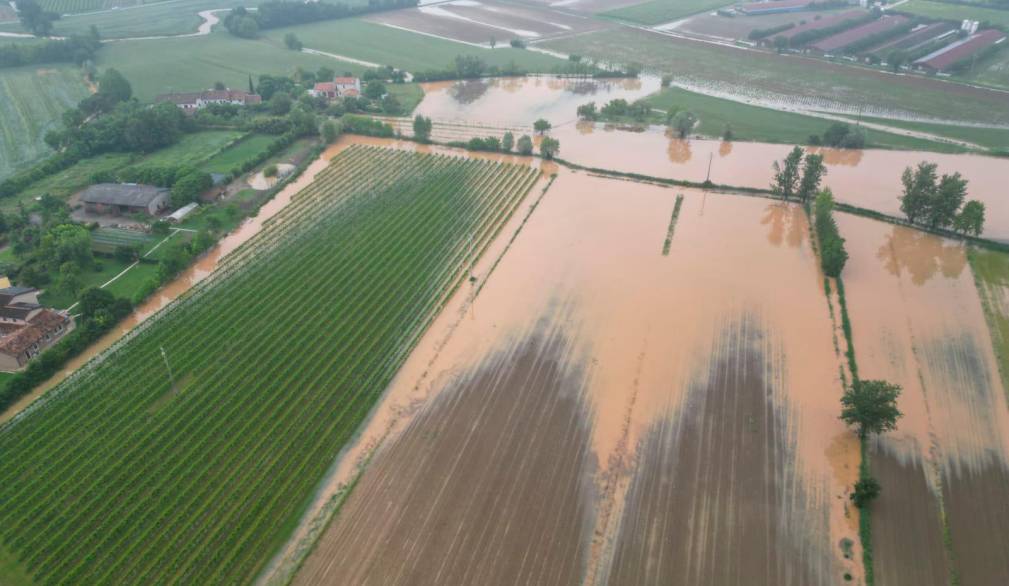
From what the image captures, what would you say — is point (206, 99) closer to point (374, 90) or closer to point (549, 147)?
point (374, 90)

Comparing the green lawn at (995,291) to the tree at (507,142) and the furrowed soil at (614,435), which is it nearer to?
→ the furrowed soil at (614,435)

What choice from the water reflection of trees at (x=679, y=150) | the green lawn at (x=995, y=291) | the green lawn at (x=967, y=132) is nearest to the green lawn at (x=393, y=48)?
the water reflection of trees at (x=679, y=150)

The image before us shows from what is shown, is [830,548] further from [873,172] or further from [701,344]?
[873,172]

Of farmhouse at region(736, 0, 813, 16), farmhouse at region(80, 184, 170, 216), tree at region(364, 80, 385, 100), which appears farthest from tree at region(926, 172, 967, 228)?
farmhouse at region(736, 0, 813, 16)

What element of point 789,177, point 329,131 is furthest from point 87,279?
point 789,177

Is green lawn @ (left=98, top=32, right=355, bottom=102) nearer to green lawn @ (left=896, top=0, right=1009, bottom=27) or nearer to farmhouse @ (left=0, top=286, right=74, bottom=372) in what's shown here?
farmhouse @ (left=0, top=286, right=74, bottom=372)
